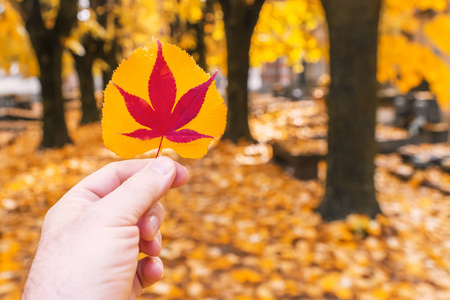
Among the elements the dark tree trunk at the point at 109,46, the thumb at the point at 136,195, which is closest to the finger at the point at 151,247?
the thumb at the point at 136,195

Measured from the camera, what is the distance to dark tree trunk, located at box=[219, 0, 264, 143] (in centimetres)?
813

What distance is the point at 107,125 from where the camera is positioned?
0.94 meters

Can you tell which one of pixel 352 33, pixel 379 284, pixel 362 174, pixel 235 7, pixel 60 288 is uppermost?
pixel 235 7

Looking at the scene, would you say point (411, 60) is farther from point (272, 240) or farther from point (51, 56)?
point (51, 56)

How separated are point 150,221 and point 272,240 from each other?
309cm

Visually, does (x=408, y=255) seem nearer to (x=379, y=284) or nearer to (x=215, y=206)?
(x=379, y=284)

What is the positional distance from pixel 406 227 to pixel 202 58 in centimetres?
916

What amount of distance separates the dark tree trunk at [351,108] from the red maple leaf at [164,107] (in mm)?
3564

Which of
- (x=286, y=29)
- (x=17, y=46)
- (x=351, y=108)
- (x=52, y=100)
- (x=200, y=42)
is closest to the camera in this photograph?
(x=351, y=108)

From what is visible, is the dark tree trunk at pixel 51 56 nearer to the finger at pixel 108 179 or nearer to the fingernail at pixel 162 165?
the finger at pixel 108 179

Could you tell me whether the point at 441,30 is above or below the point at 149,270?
above

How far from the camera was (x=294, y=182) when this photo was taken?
623 cm

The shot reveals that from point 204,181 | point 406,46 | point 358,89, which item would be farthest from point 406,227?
point 406,46

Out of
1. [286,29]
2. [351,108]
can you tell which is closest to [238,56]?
[286,29]
